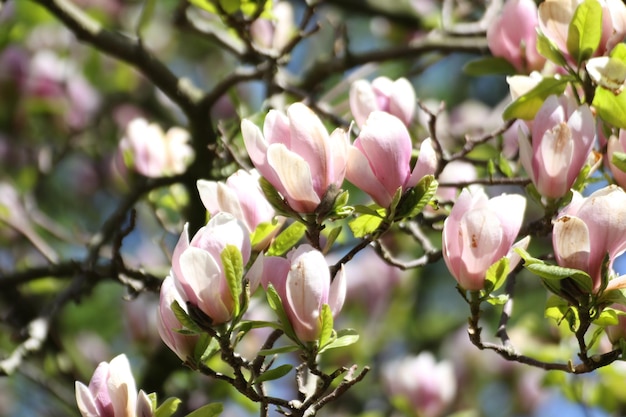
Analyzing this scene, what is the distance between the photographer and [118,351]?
2.82 meters

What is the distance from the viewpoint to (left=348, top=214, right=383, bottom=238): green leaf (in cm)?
111

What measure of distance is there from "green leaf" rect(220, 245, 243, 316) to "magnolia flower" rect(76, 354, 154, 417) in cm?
18

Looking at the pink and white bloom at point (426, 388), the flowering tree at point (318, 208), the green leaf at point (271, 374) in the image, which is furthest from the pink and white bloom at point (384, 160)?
the pink and white bloom at point (426, 388)

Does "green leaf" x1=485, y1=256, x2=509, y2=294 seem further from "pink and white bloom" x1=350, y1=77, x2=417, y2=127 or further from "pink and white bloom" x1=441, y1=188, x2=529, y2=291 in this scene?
"pink and white bloom" x1=350, y1=77, x2=417, y2=127

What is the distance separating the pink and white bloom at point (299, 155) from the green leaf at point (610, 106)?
32 centimetres

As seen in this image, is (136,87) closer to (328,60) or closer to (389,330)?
(389,330)

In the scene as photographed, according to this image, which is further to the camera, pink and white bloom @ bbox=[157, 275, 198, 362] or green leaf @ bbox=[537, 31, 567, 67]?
green leaf @ bbox=[537, 31, 567, 67]

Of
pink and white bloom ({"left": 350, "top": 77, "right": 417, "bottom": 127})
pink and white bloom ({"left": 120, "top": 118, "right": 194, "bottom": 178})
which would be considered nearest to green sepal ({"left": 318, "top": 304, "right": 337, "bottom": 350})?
pink and white bloom ({"left": 350, "top": 77, "right": 417, "bottom": 127})

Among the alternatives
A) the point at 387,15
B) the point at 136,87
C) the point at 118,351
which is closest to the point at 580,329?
the point at 387,15

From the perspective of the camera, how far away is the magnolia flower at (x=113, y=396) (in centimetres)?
103

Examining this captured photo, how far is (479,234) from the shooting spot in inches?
39.9

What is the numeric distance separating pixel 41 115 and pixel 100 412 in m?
1.98

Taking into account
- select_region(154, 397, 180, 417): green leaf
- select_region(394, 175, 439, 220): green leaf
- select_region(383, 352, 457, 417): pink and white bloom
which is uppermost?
select_region(394, 175, 439, 220): green leaf

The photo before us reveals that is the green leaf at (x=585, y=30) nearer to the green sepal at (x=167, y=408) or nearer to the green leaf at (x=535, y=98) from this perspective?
the green leaf at (x=535, y=98)
